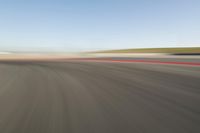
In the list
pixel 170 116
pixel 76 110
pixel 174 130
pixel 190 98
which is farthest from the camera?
Result: pixel 190 98

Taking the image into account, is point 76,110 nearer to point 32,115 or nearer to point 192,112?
point 32,115

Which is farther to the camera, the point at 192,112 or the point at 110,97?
the point at 110,97

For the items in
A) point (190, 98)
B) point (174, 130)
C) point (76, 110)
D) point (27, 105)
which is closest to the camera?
point (174, 130)

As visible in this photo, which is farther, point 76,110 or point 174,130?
point 76,110

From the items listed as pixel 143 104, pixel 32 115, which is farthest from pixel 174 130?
pixel 32 115

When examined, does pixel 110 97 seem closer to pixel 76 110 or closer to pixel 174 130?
pixel 76 110

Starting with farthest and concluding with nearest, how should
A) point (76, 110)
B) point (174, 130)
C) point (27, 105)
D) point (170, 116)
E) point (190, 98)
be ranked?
point (190, 98) → point (27, 105) → point (76, 110) → point (170, 116) → point (174, 130)

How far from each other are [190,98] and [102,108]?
2174mm

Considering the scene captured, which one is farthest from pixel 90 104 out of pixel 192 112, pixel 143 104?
pixel 192 112

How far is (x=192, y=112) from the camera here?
2.82 m

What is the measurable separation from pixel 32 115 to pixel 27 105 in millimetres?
610

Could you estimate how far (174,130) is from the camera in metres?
2.20

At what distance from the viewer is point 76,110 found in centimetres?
298

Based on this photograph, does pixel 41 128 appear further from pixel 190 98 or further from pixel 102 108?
pixel 190 98
